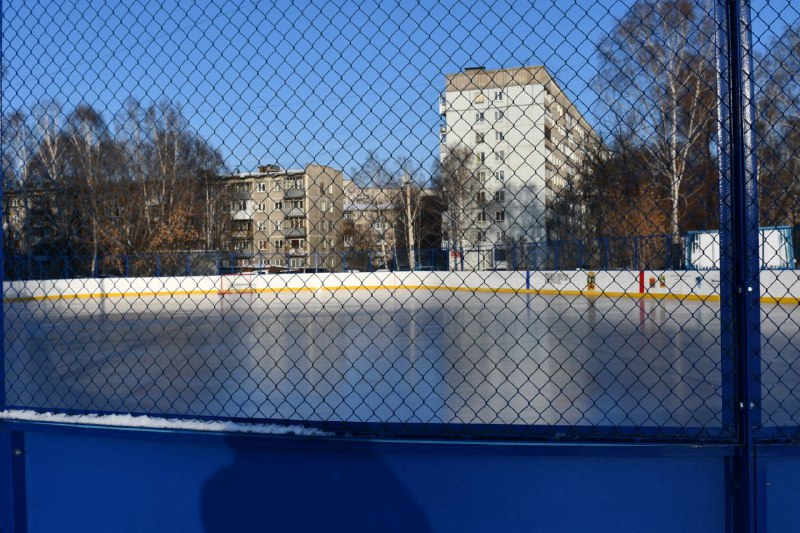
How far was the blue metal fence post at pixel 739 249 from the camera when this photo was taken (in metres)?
1.98

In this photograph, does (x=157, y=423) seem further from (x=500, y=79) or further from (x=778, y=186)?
(x=778, y=186)

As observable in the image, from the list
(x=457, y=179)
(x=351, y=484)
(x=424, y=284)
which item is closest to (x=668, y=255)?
(x=424, y=284)

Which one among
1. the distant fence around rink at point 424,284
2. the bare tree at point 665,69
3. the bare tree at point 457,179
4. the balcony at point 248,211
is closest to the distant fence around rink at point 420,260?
the distant fence around rink at point 424,284

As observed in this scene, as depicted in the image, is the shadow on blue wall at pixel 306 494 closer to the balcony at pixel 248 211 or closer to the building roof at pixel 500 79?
the building roof at pixel 500 79

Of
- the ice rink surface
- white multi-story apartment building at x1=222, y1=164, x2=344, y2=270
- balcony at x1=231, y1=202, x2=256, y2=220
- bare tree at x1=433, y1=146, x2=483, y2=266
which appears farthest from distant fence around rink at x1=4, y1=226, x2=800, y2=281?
white multi-story apartment building at x1=222, y1=164, x2=344, y2=270

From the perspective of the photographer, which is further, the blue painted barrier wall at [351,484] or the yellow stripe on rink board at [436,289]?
the yellow stripe on rink board at [436,289]

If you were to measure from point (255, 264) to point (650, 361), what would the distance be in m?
17.6

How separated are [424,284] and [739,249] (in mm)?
19696

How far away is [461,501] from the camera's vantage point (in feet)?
6.86

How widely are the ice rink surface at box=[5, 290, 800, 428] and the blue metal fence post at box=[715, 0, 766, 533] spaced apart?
1673 millimetres

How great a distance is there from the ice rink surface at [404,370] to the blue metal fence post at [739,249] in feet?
5.49

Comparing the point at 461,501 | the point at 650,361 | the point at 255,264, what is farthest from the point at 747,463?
the point at 255,264

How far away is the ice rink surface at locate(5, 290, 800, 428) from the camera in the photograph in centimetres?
490

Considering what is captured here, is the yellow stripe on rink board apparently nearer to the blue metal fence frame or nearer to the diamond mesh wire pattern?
the diamond mesh wire pattern
